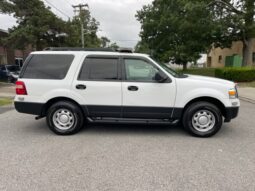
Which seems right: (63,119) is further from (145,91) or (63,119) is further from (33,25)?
(33,25)

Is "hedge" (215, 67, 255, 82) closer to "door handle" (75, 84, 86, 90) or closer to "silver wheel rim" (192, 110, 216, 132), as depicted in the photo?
"silver wheel rim" (192, 110, 216, 132)

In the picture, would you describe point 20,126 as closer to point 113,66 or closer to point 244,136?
point 113,66

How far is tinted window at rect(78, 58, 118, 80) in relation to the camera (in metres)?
4.65

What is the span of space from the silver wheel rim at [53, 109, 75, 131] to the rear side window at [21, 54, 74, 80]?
81 centimetres

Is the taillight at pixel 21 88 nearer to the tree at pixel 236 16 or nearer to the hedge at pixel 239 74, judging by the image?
the hedge at pixel 239 74

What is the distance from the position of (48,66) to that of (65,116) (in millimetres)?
1227

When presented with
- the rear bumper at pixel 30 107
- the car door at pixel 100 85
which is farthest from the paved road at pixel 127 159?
the car door at pixel 100 85

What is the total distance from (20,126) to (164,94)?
3.94 m

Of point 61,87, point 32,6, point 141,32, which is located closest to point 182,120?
point 61,87

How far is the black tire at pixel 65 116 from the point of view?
474 centimetres

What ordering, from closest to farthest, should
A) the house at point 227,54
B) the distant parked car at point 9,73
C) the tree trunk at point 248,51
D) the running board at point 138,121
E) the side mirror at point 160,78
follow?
the side mirror at point 160,78, the running board at point 138,121, the distant parked car at point 9,73, the tree trunk at point 248,51, the house at point 227,54

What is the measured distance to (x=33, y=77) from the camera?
4.73m

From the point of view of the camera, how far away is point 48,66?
475 cm

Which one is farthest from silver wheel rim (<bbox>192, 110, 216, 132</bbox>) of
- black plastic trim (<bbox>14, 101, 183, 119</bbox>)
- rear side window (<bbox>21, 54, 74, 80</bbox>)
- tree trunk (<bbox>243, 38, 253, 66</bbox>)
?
tree trunk (<bbox>243, 38, 253, 66</bbox>)
